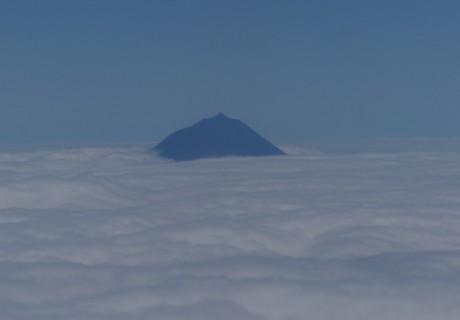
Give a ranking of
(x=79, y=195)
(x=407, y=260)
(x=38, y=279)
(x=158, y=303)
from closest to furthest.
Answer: (x=158, y=303), (x=38, y=279), (x=407, y=260), (x=79, y=195)

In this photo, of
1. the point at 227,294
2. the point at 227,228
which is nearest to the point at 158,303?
the point at 227,294

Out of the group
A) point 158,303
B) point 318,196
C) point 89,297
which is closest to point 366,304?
point 158,303

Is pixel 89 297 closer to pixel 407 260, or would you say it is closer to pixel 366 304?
pixel 366 304

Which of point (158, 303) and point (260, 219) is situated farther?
point (260, 219)

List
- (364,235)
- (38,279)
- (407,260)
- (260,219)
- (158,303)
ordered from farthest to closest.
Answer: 1. (260,219)
2. (364,235)
3. (407,260)
4. (38,279)
5. (158,303)

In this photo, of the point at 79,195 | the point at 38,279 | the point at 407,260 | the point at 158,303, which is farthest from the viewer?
the point at 79,195

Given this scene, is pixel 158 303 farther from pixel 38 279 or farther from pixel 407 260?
pixel 407 260
